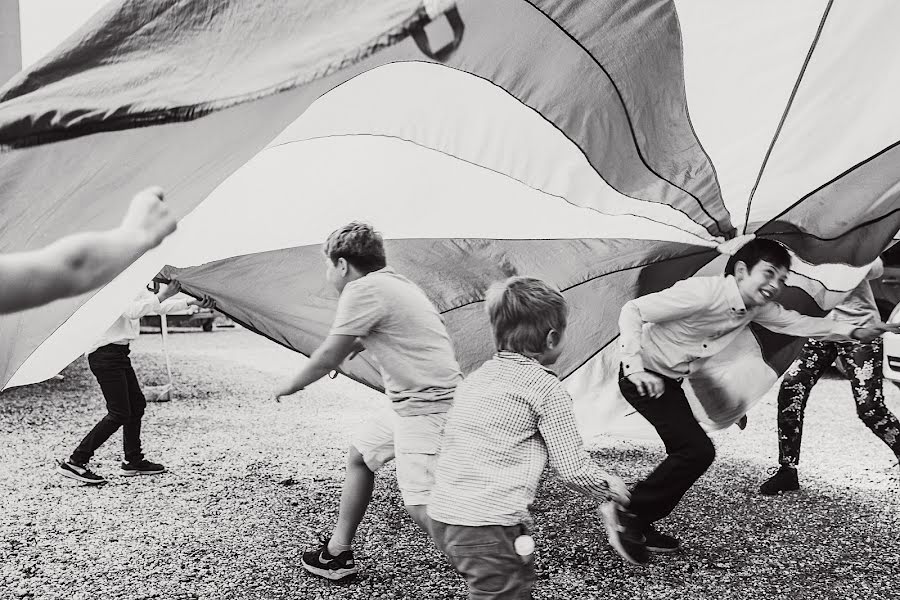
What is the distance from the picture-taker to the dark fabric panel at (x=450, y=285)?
4.02 m

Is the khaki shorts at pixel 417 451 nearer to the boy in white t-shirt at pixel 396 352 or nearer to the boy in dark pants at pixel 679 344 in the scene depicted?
the boy in white t-shirt at pixel 396 352

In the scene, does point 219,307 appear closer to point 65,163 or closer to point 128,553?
point 128,553

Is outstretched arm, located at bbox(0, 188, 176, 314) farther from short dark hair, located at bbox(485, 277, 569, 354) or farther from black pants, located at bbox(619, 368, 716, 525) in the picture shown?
black pants, located at bbox(619, 368, 716, 525)

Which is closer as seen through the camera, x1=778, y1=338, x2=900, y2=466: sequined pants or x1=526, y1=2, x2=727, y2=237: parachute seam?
x1=526, y1=2, x2=727, y2=237: parachute seam

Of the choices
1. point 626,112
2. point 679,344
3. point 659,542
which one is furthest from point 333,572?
point 626,112

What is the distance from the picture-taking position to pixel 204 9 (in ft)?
6.23

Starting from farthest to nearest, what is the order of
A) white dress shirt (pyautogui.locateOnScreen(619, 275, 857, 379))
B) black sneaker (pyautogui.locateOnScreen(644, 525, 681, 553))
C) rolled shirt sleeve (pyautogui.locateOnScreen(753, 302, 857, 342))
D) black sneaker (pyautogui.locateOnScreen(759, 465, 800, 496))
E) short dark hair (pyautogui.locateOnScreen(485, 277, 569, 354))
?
1. black sneaker (pyautogui.locateOnScreen(759, 465, 800, 496))
2. rolled shirt sleeve (pyautogui.locateOnScreen(753, 302, 857, 342))
3. black sneaker (pyautogui.locateOnScreen(644, 525, 681, 553))
4. white dress shirt (pyautogui.locateOnScreen(619, 275, 857, 379))
5. short dark hair (pyautogui.locateOnScreen(485, 277, 569, 354))

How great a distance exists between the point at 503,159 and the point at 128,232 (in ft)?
7.99

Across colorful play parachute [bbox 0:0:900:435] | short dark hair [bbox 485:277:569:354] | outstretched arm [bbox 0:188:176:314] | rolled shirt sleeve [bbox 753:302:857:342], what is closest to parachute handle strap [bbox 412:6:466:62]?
colorful play parachute [bbox 0:0:900:435]

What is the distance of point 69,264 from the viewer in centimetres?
116

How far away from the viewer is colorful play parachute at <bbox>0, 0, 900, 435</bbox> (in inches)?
72.1

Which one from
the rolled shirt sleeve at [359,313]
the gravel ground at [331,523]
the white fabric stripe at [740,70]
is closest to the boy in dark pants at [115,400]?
the gravel ground at [331,523]

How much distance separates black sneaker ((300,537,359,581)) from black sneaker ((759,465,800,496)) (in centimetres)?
238

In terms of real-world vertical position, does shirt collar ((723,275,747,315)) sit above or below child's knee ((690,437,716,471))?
above
